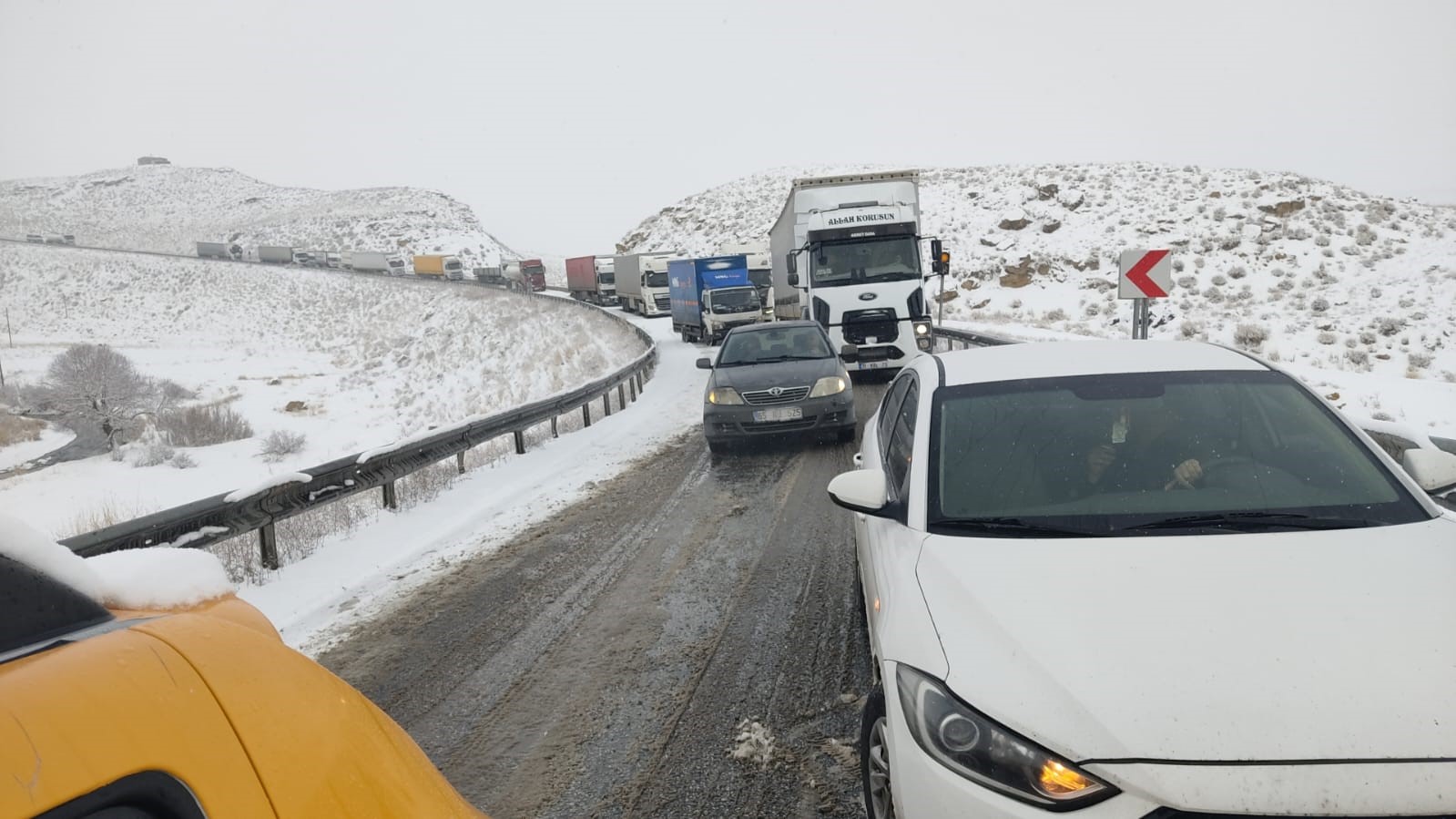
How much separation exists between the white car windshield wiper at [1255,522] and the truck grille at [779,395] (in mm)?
7647

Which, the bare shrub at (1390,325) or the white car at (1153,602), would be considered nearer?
the white car at (1153,602)

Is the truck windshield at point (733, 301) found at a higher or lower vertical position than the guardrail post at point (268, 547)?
higher

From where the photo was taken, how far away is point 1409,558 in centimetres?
262

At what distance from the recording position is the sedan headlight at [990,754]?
2.05 m

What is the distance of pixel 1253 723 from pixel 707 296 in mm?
28926

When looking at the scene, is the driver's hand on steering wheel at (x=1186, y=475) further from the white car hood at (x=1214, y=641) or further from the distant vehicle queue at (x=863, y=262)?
the distant vehicle queue at (x=863, y=262)

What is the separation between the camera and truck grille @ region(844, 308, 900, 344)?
1633 centimetres

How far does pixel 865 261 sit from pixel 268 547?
1239cm

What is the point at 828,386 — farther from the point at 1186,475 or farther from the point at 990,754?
the point at 990,754

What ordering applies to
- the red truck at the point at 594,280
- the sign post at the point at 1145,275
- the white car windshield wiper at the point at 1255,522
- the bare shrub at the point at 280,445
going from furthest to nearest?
the red truck at the point at 594,280 → the bare shrub at the point at 280,445 → the sign post at the point at 1145,275 → the white car windshield wiper at the point at 1255,522

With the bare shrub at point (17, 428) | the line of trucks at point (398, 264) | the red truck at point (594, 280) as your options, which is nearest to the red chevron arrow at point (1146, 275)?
the bare shrub at point (17, 428)

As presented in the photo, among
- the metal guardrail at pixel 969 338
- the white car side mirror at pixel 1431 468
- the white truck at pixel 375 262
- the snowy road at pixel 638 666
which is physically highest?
the white truck at pixel 375 262

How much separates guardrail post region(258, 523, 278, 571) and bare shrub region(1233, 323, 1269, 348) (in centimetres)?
2033

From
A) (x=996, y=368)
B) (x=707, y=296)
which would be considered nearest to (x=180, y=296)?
(x=707, y=296)
